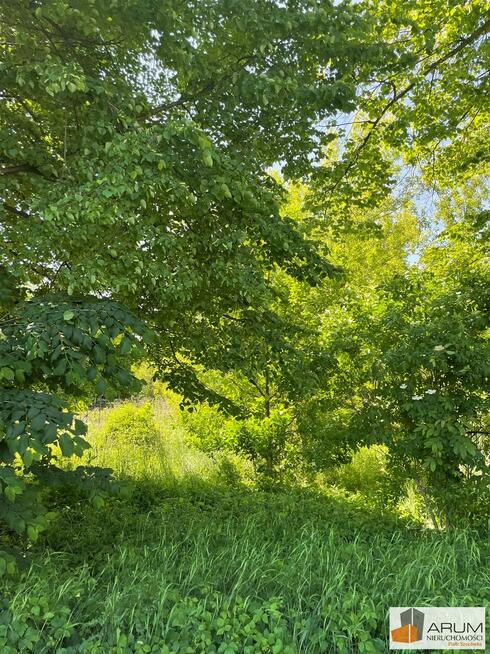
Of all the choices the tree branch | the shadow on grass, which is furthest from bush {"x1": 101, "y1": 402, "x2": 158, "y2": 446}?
the tree branch

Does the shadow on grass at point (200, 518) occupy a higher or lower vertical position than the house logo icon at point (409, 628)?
higher

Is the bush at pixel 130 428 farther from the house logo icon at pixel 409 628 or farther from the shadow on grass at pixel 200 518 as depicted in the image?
the house logo icon at pixel 409 628

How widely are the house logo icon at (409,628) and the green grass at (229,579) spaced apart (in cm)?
6

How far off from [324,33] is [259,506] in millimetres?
3969

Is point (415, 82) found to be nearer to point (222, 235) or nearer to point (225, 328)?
point (222, 235)

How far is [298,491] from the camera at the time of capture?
4.73 m

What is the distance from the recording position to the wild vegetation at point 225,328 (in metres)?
2.06

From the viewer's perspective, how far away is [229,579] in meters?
2.41

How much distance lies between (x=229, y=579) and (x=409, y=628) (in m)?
0.96

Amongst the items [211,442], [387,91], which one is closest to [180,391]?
[211,442]

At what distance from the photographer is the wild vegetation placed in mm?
2057

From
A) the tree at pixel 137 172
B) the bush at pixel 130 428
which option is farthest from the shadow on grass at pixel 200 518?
the bush at pixel 130 428

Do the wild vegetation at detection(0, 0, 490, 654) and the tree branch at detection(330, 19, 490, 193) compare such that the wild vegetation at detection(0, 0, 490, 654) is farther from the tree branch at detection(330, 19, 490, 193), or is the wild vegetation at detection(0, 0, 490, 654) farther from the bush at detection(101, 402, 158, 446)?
the bush at detection(101, 402, 158, 446)

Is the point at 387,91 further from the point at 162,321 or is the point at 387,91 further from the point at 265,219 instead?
the point at 162,321
